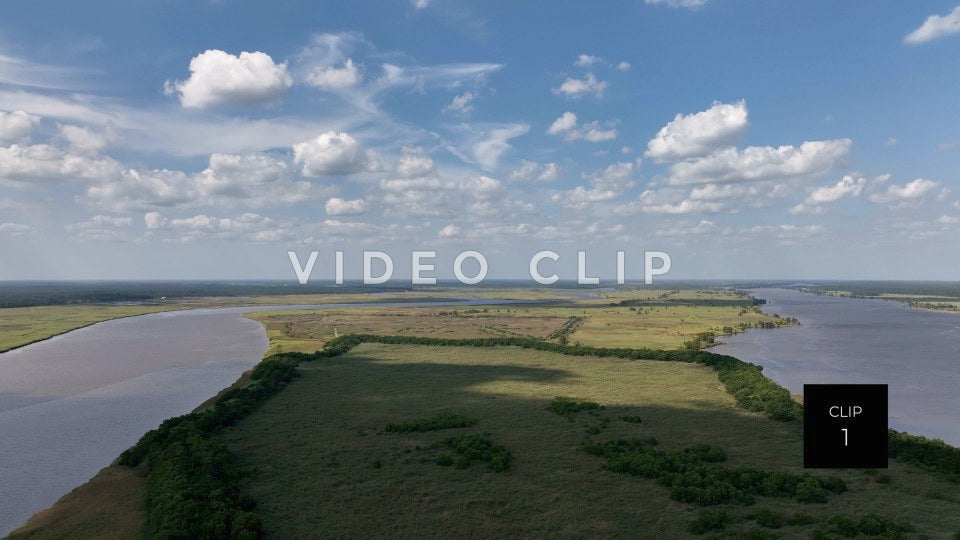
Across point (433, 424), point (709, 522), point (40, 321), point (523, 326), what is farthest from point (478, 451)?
point (40, 321)

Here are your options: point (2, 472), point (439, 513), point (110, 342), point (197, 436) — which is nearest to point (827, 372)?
point (439, 513)

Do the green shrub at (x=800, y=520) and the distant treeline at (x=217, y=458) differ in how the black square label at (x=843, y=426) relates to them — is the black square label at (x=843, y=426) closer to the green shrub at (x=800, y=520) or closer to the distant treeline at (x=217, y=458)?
the green shrub at (x=800, y=520)

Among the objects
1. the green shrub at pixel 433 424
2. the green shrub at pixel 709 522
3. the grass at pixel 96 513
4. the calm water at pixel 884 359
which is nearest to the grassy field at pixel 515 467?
the green shrub at pixel 709 522

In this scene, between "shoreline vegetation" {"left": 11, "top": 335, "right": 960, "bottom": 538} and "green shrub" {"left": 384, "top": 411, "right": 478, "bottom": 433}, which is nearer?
"shoreline vegetation" {"left": 11, "top": 335, "right": 960, "bottom": 538}

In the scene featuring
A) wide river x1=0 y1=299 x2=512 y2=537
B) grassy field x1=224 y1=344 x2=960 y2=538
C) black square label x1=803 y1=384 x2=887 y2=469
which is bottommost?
wide river x1=0 y1=299 x2=512 y2=537

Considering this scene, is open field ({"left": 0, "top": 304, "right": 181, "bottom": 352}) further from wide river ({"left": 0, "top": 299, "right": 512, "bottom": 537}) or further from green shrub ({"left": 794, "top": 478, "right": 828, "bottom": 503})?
green shrub ({"left": 794, "top": 478, "right": 828, "bottom": 503})

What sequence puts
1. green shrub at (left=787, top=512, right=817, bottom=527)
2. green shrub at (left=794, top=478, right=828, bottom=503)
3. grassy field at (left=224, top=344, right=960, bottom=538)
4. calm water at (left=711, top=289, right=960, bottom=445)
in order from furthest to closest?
calm water at (left=711, top=289, right=960, bottom=445) → green shrub at (left=794, top=478, right=828, bottom=503) → grassy field at (left=224, top=344, right=960, bottom=538) → green shrub at (left=787, top=512, right=817, bottom=527)

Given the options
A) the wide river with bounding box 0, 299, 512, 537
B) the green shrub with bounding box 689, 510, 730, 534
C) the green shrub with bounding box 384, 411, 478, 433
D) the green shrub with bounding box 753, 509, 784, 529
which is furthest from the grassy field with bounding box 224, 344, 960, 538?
the wide river with bounding box 0, 299, 512, 537
